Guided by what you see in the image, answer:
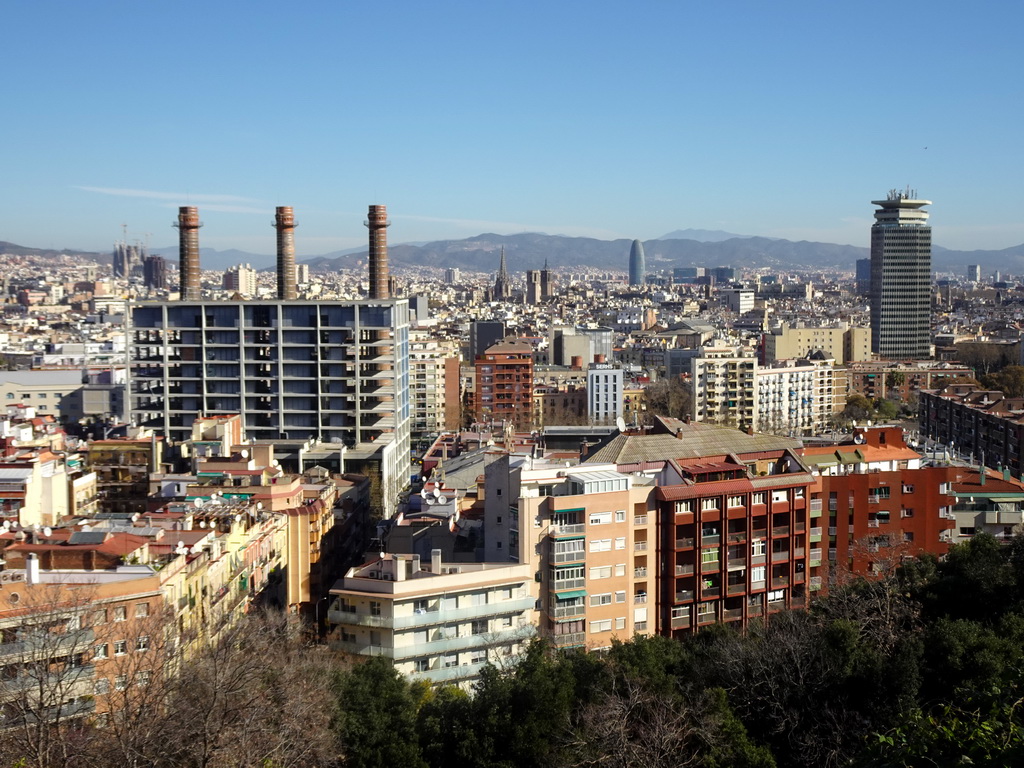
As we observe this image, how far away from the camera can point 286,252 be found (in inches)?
1363

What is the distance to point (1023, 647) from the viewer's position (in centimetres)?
1226

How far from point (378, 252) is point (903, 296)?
149 ft

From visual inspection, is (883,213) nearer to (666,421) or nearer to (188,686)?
(666,421)

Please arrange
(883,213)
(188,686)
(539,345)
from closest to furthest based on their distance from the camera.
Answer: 1. (188,686)
2. (539,345)
3. (883,213)

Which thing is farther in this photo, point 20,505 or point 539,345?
point 539,345

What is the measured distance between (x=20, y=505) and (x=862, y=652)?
12542mm

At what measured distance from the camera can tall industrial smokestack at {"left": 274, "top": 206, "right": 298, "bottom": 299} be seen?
112 feet

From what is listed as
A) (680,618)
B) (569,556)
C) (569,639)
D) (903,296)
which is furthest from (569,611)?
(903,296)

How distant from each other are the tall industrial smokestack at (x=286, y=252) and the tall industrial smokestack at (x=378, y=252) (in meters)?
2.01

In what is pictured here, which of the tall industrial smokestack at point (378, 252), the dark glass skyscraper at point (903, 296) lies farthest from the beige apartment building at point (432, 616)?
the dark glass skyscraper at point (903, 296)

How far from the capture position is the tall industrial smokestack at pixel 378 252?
34472 millimetres

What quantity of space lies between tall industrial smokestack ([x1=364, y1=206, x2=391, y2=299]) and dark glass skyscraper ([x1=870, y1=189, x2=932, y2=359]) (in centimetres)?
4302

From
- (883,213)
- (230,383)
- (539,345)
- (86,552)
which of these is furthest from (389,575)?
(883,213)

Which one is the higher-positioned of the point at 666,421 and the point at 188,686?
the point at 666,421
